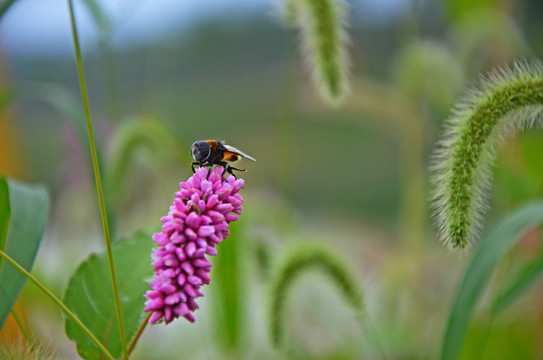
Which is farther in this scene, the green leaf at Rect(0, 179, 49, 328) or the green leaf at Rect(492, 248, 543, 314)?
the green leaf at Rect(492, 248, 543, 314)

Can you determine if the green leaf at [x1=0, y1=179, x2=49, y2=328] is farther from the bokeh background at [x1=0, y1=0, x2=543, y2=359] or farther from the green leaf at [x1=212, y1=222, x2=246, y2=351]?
the green leaf at [x1=212, y1=222, x2=246, y2=351]

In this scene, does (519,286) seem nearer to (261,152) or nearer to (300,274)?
(300,274)

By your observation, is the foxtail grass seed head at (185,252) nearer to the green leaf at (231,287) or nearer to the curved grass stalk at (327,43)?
the curved grass stalk at (327,43)

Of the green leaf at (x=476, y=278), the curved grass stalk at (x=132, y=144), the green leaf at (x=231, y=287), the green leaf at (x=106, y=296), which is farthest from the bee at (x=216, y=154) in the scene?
the green leaf at (x=231, y=287)

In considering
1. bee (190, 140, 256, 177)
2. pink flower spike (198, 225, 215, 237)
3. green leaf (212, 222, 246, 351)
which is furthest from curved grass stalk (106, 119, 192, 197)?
pink flower spike (198, 225, 215, 237)

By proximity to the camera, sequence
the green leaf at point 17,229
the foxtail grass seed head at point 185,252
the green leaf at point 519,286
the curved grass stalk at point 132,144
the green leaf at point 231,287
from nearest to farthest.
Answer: the foxtail grass seed head at point 185,252 < the green leaf at point 17,229 < the green leaf at point 519,286 < the curved grass stalk at point 132,144 < the green leaf at point 231,287
